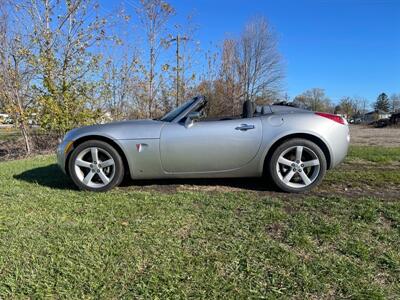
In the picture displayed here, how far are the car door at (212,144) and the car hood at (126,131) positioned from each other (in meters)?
0.14

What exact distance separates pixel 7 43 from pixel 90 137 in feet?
23.5

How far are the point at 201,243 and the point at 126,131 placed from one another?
2038mm

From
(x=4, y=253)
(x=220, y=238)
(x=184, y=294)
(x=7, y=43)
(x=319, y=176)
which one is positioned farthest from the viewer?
(x=7, y=43)

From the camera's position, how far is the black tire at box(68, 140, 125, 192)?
4219 mm

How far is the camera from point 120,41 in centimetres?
1099

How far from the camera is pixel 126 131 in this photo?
→ 424 centimetres

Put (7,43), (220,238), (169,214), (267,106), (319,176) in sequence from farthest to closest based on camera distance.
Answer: (7,43), (267,106), (319,176), (169,214), (220,238)

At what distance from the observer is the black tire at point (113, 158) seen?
13.8 feet

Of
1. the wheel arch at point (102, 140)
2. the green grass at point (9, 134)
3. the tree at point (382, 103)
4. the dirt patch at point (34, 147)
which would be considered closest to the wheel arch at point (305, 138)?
the wheel arch at point (102, 140)

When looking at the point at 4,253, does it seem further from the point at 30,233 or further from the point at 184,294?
the point at 184,294

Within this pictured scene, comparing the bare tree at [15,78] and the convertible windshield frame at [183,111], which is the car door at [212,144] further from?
the bare tree at [15,78]

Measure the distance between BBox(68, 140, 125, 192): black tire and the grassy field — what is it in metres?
0.16

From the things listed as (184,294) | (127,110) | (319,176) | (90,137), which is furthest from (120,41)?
(184,294)

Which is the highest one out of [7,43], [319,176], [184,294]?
[7,43]
